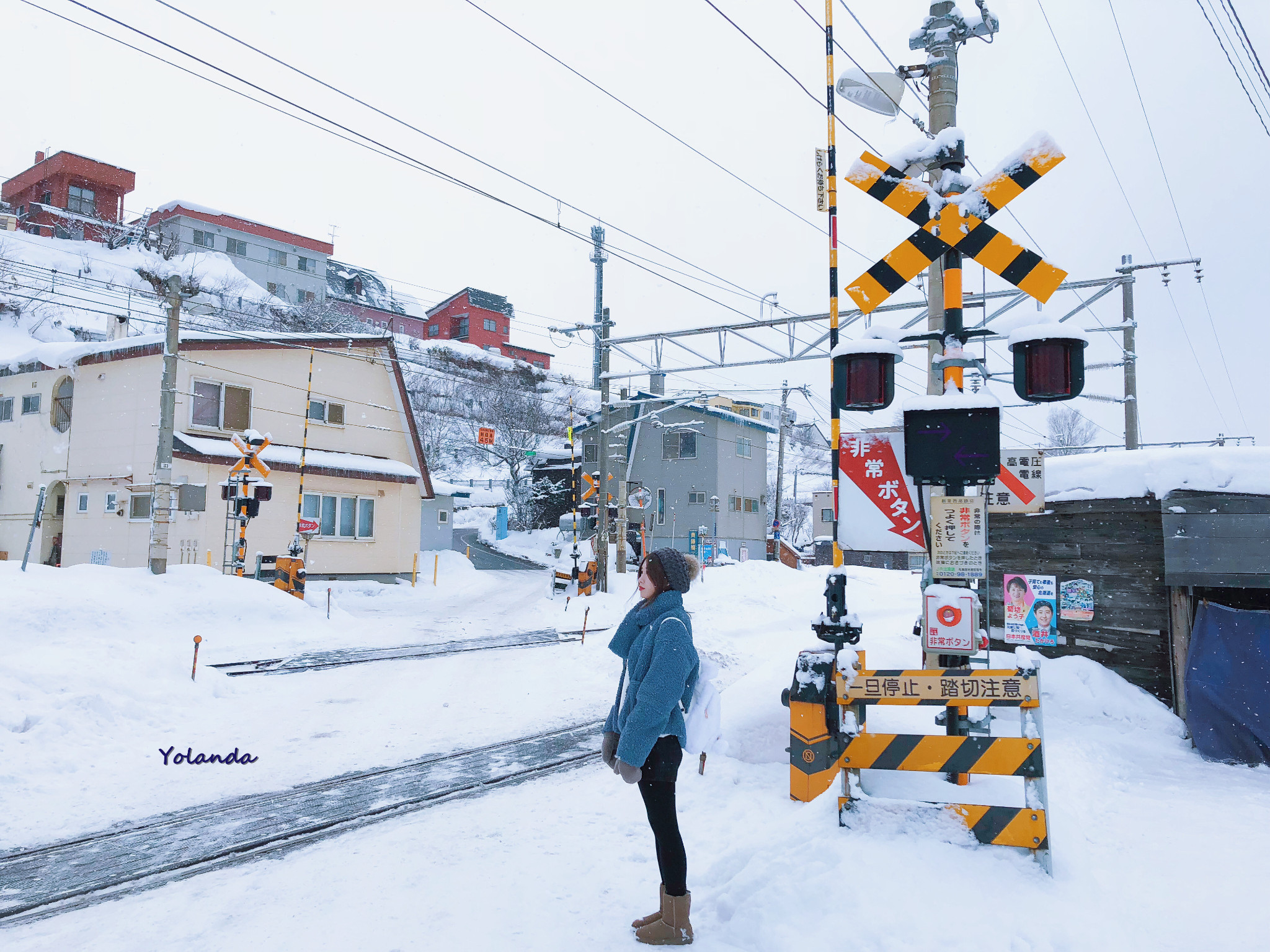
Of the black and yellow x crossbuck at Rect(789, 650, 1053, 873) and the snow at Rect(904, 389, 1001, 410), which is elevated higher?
the snow at Rect(904, 389, 1001, 410)

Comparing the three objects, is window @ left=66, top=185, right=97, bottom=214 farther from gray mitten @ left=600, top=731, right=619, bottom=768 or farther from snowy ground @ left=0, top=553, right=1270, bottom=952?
gray mitten @ left=600, top=731, right=619, bottom=768

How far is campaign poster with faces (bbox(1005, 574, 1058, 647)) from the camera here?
9.02 meters

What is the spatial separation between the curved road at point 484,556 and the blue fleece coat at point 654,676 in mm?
31457

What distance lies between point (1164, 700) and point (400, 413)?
872 inches

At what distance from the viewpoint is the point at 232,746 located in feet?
23.6

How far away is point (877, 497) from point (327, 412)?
21.2m

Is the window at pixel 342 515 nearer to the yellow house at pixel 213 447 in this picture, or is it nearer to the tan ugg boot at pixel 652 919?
the yellow house at pixel 213 447

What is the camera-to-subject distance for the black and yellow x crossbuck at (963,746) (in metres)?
4.17

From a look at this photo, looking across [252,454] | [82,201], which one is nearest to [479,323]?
[82,201]

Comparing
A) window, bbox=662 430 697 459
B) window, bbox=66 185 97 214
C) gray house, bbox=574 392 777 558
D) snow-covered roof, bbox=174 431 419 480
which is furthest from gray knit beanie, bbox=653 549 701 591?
window, bbox=66 185 97 214

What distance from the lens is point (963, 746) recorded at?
14.2 ft

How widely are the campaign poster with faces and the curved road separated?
27779 mm

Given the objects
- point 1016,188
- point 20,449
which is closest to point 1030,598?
point 1016,188

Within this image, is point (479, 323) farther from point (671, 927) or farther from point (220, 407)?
point (671, 927)
